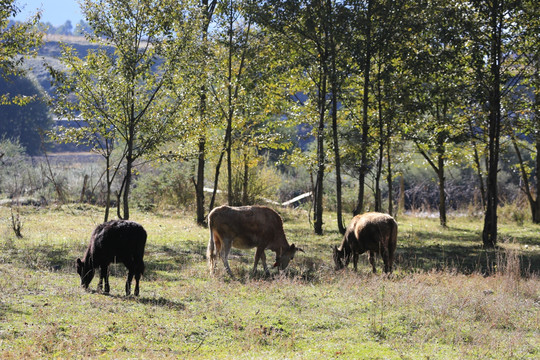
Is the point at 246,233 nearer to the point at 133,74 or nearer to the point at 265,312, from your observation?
the point at 265,312

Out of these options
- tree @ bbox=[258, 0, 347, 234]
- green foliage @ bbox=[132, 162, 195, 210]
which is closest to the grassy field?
tree @ bbox=[258, 0, 347, 234]

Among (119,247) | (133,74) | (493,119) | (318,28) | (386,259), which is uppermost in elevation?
(318,28)

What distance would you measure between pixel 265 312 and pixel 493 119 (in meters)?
12.3

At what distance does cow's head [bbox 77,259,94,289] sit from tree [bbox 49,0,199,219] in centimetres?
694

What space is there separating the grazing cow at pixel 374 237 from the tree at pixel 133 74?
7729mm

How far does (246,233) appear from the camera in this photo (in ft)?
44.0

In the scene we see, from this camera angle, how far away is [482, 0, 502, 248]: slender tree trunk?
17.6m

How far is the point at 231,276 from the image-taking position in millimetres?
12500

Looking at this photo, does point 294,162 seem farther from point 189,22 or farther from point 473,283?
point 473,283

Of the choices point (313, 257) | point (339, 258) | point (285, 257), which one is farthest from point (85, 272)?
point (313, 257)

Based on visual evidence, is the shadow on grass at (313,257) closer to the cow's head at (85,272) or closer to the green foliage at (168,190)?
the cow's head at (85,272)

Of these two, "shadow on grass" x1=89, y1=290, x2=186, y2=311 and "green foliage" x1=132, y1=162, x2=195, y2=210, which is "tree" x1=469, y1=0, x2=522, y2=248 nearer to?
"shadow on grass" x1=89, y1=290, x2=186, y2=311

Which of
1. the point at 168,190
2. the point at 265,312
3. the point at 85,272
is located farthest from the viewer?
the point at 168,190

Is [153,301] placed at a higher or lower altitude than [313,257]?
lower
